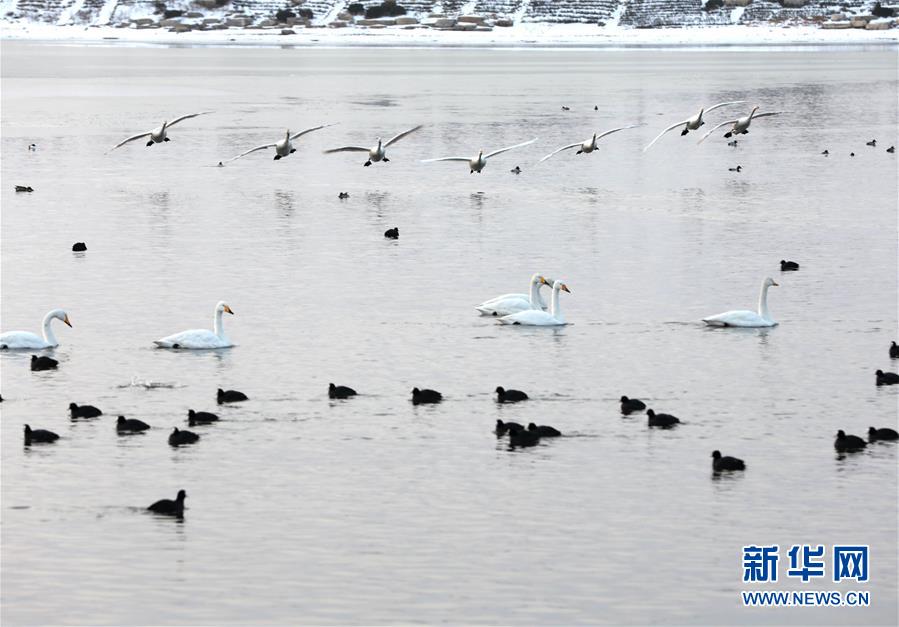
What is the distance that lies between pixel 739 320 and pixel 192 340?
8660 mm

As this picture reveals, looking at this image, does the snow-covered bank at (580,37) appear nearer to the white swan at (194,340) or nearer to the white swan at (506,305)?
the white swan at (506,305)

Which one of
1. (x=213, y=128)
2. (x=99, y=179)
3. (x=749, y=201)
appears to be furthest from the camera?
(x=213, y=128)

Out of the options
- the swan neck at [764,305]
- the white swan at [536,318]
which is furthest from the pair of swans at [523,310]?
the swan neck at [764,305]

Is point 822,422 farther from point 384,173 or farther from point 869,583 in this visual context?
point 384,173

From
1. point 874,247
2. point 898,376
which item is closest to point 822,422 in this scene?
point 898,376

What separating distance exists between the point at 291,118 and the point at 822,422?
57478 millimetres

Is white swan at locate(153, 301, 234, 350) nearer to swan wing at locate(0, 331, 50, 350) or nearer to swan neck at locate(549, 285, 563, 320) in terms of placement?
swan wing at locate(0, 331, 50, 350)

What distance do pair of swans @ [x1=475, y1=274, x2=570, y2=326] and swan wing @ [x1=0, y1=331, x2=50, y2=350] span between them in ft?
23.9

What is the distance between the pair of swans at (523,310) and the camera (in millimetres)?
28328

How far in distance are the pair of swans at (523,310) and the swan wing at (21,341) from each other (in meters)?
7.29

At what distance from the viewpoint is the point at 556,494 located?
18.7 meters

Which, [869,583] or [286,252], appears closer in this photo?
[869,583]

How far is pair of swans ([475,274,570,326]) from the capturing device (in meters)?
28.3

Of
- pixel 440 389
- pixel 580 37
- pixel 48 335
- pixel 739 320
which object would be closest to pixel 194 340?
pixel 48 335
